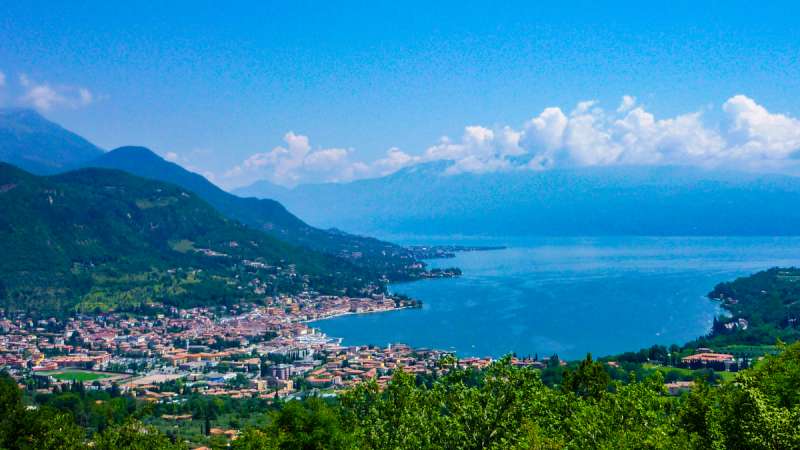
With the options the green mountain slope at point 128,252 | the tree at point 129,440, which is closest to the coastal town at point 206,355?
the green mountain slope at point 128,252

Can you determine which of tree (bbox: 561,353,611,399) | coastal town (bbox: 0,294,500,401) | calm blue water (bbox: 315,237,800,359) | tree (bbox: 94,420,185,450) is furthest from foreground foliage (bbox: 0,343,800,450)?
calm blue water (bbox: 315,237,800,359)

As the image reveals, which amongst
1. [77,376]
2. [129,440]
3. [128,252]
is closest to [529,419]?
[129,440]

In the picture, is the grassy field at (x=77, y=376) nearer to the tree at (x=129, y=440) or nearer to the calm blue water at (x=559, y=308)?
the calm blue water at (x=559, y=308)

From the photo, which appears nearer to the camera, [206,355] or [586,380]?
[586,380]

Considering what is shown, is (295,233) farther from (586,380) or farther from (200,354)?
(586,380)

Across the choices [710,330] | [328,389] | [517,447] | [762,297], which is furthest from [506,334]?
[517,447]
